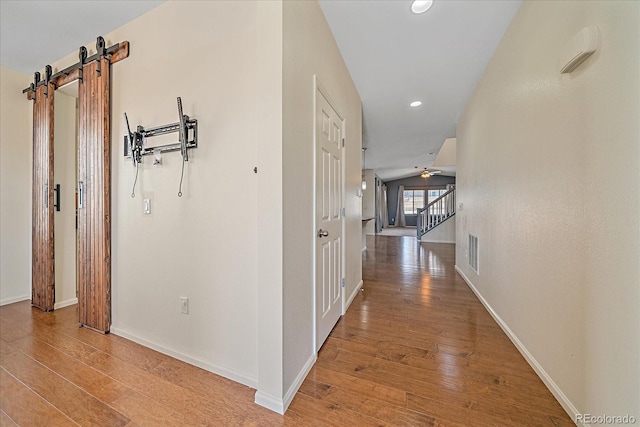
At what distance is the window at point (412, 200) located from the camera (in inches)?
508

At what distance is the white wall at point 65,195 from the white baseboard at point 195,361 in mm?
1241

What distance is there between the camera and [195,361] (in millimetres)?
1685

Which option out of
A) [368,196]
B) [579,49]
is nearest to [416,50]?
[579,49]

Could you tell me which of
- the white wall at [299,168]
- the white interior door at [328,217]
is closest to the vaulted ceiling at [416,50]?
the white wall at [299,168]

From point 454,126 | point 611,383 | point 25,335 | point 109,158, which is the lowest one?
point 25,335

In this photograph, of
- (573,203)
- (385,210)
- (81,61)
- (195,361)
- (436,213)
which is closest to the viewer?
(573,203)

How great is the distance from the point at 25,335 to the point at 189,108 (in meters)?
2.42

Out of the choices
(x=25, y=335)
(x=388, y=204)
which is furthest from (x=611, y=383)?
(x=388, y=204)

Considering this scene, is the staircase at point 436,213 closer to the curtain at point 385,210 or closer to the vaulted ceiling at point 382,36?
the curtain at point 385,210

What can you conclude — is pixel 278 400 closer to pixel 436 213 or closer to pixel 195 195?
pixel 195 195

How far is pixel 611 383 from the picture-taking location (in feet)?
3.34

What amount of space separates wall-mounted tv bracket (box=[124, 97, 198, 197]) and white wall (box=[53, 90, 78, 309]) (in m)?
1.41

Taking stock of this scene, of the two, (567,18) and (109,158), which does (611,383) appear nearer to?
(567,18)

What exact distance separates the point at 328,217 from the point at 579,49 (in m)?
1.67
